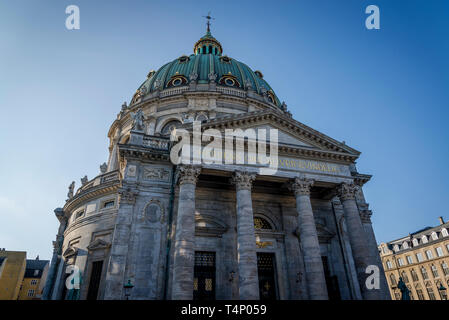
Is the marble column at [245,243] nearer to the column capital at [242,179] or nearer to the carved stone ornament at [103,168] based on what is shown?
the column capital at [242,179]

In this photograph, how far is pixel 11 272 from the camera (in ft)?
181

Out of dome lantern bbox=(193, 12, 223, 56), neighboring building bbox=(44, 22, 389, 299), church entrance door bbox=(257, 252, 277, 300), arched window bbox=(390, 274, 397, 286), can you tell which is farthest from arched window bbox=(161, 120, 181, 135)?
arched window bbox=(390, 274, 397, 286)

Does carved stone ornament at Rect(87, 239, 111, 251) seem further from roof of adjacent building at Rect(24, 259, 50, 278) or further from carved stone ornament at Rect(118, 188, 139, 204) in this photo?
roof of adjacent building at Rect(24, 259, 50, 278)

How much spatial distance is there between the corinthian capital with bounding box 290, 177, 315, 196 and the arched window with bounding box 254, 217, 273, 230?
4.11m

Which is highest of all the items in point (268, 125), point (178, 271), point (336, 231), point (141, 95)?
point (141, 95)

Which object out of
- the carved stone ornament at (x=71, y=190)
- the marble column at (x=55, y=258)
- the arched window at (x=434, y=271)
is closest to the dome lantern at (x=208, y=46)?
the carved stone ornament at (x=71, y=190)

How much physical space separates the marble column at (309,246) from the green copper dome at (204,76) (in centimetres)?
1898

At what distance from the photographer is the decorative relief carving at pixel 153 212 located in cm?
1791

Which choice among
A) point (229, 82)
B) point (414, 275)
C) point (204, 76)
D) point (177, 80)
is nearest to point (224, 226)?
point (229, 82)
